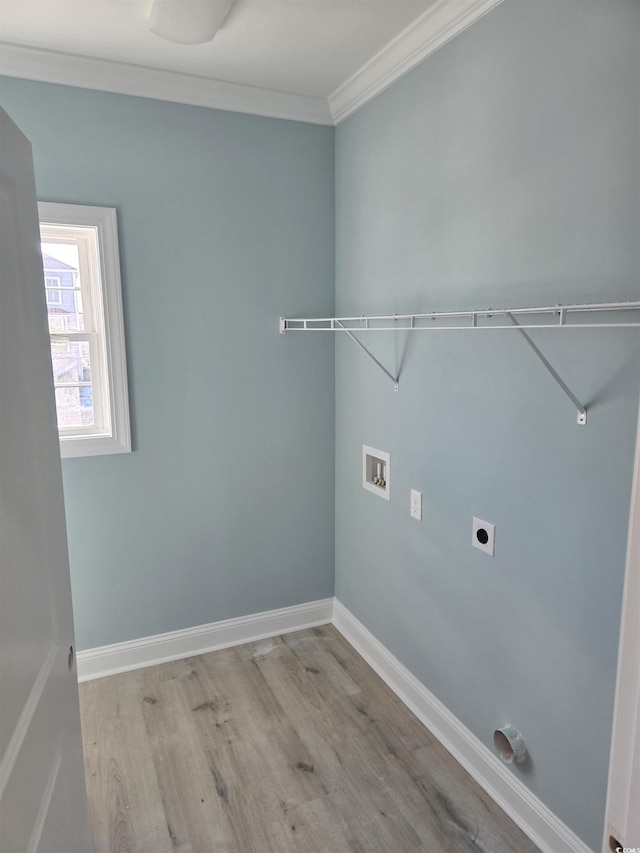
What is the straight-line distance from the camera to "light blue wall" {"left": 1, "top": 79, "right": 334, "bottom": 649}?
2414 mm

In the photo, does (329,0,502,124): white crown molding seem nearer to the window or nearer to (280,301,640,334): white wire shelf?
(280,301,640,334): white wire shelf

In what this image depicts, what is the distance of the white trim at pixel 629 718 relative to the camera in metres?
0.84

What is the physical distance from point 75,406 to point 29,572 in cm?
159

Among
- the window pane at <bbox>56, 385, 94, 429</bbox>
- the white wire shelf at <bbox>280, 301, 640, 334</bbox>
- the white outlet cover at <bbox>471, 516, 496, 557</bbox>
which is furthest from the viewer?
the window pane at <bbox>56, 385, 94, 429</bbox>

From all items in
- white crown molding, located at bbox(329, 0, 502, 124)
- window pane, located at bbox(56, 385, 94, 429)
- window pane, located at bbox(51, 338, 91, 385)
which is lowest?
window pane, located at bbox(56, 385, 94, 429)

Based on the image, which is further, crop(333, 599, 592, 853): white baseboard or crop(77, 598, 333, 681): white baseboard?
crop(77, 598, 333, 681): white baseboard

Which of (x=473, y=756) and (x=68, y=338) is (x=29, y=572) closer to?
(x=68, y=338)

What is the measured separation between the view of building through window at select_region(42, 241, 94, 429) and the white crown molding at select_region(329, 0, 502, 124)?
1363 millimetres

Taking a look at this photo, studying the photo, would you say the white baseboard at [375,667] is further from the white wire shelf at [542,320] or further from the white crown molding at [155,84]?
the white crown molding at [155,84]

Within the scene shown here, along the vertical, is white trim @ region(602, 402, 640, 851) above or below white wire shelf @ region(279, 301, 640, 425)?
below

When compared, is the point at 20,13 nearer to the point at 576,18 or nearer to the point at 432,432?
the point at 576,18

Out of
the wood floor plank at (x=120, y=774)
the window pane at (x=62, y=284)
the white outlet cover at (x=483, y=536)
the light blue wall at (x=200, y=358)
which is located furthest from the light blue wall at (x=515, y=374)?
the window pane at (x=62, y=284)

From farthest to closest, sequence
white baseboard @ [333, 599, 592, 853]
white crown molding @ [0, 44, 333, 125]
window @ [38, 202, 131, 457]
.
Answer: window @ [38, 202, 131, 457] < white crown molding @ [0, 44, 333, 125] < white baseboard @ [333, 599, 592, 853]

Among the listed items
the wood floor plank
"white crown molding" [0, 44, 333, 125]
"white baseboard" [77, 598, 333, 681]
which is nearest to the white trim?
the wood floor plank
